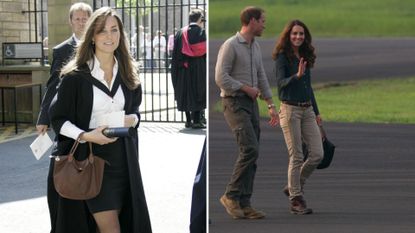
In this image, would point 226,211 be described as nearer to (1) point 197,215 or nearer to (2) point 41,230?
(1) point 197,215

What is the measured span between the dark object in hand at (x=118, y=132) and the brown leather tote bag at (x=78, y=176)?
0.54 feet

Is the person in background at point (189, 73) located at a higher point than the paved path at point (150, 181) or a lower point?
higher

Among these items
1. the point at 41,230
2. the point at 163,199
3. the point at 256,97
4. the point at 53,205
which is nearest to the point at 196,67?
the point at 163,199

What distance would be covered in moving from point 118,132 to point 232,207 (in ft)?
3.29

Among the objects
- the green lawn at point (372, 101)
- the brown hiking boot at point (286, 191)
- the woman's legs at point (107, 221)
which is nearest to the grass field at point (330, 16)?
the green lawn at point (372, 101)

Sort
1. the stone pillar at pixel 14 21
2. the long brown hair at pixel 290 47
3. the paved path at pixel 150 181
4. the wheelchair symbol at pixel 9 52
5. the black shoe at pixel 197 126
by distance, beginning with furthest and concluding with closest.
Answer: the stone pillar at pixel 14 21 < the wheelchair symbol at pixel 9 52 < the black shoe at pixel 197 126 < the paved path at pixel 150 181 < the long brown hair at pixel 290 47

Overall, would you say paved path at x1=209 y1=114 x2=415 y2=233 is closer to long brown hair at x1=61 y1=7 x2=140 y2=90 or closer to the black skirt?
the black skirt

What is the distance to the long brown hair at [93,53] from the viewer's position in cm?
409

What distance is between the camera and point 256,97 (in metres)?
3.08

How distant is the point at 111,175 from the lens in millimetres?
4039

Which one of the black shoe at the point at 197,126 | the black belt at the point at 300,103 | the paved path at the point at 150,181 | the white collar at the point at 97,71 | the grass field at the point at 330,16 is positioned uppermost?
the grass field at the point at 330,16

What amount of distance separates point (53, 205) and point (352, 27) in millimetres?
2161

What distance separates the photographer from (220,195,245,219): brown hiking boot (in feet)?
9.69

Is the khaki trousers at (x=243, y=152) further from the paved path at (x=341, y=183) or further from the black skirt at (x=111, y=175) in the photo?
the black skirt at (x=111, y=175)
